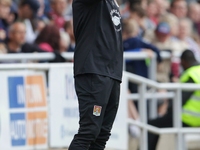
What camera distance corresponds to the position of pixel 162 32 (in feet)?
27.3

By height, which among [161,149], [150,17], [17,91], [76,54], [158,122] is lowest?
[161,149]

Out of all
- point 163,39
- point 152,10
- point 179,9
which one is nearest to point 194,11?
point 179,9

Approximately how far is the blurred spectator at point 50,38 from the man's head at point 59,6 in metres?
1.80

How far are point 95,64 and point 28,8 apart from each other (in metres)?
4.32

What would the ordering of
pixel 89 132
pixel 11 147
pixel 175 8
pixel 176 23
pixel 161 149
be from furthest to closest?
pixel 175 8 → pixel 176 23 → pixel 161 149 → pixel 11 147 → pixel 89 132

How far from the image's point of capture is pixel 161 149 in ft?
22.3

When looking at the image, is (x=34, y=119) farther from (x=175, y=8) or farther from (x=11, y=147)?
(x=175, y=8)

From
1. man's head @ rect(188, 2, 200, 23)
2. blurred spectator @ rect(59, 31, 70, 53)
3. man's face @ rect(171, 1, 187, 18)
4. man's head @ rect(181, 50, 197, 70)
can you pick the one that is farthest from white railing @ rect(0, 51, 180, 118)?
man's head @ rect(188, 2, 200, 23)

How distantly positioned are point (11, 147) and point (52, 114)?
60cm

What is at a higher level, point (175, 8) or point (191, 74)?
point (175, 8)

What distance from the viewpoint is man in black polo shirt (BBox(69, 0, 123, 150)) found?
3.69 metres

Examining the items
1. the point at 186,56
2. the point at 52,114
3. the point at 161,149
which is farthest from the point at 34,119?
the point at 186,56

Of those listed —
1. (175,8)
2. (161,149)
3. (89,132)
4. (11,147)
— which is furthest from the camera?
(175,8)

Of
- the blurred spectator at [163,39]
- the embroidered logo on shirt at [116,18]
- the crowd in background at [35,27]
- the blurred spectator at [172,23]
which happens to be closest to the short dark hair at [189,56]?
the blurred spectator at [163,39]
